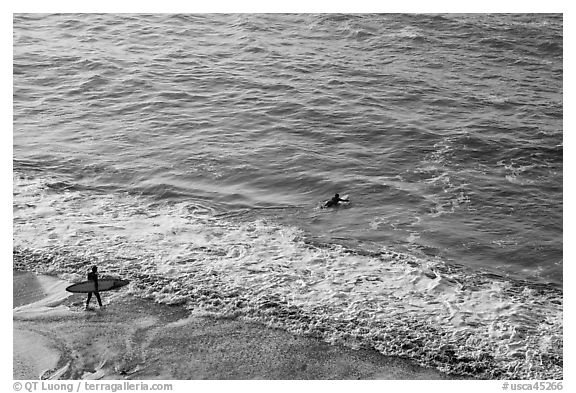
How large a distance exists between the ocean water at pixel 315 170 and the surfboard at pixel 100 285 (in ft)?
1.43

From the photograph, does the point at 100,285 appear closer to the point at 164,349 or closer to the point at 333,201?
the point at 164,349

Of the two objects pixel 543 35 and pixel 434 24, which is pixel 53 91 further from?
pixel 543 35

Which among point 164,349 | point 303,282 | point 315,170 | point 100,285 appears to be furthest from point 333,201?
point 164,349

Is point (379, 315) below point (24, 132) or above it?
below

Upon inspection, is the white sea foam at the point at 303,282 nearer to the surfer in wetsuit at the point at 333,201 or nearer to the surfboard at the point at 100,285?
the surfboard at the point at 100,285

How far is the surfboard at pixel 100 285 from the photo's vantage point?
595 inches

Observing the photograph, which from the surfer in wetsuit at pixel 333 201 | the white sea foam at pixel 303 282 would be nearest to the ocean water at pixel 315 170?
the white sea foam at pixel 303 282

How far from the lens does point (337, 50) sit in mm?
30562

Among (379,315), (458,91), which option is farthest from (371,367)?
(458,91)

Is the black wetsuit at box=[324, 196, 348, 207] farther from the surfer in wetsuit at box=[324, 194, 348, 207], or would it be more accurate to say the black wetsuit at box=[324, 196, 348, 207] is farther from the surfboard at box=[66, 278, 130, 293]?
the surfboard at box=[66, 278, 130, 293]

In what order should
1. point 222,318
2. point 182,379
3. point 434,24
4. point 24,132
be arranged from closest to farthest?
point 182,379 → point 222,318 → point 24,132 → point 434,24
